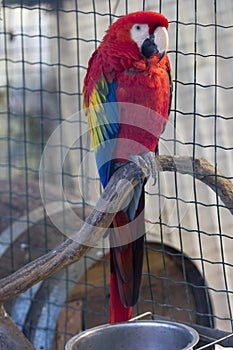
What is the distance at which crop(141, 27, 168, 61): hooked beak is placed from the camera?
1.36 meters

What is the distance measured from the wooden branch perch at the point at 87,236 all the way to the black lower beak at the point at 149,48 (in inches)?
11.4

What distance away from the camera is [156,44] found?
136 cm

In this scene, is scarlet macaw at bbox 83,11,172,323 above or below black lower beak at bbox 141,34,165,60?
below

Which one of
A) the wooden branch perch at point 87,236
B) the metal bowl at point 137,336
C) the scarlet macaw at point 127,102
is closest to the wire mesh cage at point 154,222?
the scarlet macaw at point 127,102

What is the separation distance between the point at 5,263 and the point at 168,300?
1.63 ft

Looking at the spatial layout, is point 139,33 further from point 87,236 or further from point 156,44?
point 87,236

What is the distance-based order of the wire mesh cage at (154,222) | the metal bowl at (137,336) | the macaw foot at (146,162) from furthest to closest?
the wire mesh cage at (154,222) < the macaw foot at (146,162) < the metal bowl at (137,336)

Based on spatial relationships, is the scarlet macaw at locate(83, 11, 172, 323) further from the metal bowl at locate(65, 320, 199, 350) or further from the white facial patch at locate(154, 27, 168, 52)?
the metal bowl at locate(65, 320, 199, 350)

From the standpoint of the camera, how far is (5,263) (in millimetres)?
1815

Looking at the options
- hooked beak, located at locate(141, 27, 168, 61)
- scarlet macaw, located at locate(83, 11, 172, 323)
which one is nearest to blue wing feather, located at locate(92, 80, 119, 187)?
scarlet macaw, located at locate(83, 11, 172, 323)

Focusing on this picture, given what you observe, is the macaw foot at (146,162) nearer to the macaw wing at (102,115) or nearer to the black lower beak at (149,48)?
the macaw wing at (102,115)

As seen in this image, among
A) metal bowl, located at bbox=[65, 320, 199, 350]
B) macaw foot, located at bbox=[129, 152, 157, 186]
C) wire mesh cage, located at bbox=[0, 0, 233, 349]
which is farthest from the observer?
wire mesh cage, located at bbox=[0, 0, 233, 349]

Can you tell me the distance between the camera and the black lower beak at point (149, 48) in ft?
4.48

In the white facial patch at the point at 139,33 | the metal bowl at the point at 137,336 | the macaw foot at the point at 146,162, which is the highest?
the white facial patch at the point at 139,33
